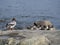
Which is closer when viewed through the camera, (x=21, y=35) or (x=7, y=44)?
(x=7, y=44)

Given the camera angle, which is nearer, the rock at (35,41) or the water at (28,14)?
the rock at (35,41)

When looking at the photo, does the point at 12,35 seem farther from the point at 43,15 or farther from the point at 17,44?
the point at 43,15

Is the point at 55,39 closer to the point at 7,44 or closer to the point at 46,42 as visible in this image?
the point at 46,42

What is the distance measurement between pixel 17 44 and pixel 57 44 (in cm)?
162

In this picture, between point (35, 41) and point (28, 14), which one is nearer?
point (35, 41)

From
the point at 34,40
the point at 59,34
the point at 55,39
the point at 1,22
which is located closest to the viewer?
the point at 34,40

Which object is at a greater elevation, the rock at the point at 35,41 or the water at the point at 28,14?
the water at the point at 28,14

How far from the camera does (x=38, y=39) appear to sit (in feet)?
32.3

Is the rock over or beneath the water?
beneath

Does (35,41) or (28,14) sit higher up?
(28,14)

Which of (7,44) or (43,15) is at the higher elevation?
(43,15)

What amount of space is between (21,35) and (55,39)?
4.94ft

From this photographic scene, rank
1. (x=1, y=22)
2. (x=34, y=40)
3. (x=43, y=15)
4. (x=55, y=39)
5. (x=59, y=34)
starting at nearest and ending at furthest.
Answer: (x=34, y=40) → (x=55, y=39) → (x=59, y=34) → (x=1, y=22) → (x=43, y=15)

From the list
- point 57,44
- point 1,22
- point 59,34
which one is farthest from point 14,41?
point 1,22
